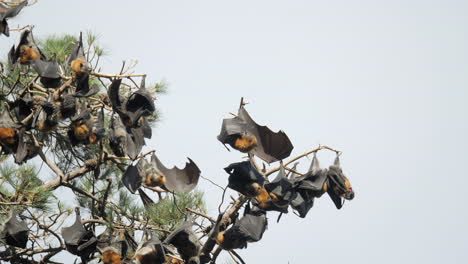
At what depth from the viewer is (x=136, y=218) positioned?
7.56 meters

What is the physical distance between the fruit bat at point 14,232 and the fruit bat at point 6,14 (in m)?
2.21

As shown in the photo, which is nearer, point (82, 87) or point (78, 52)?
point (82, 87)

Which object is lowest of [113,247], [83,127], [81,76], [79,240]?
[79,240]

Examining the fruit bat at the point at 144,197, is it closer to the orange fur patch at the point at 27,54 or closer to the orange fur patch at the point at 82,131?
the orange fur patch at the point at 82,131

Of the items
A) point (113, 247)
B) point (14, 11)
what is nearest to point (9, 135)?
point (113, 247)

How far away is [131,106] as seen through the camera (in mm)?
8031

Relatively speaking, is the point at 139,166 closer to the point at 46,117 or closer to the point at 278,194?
the point at 46,117

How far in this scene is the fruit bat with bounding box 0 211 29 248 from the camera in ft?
25.0

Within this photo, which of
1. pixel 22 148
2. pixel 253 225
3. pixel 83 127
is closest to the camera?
pixel 253 225

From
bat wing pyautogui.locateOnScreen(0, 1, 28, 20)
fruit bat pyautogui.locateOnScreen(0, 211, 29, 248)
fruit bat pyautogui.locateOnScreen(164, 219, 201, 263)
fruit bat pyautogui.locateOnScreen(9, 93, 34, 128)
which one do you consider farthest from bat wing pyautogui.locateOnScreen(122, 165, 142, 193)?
bat wing pyautogui.locateOnScreen(0, 1, 28, 20)

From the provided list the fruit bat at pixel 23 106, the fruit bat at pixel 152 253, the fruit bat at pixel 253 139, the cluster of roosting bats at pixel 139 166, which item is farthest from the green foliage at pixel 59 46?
the fruit bat at pixel 152 253

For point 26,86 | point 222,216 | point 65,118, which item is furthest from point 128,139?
point 222,216

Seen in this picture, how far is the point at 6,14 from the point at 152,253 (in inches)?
142

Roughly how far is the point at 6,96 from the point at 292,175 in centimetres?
350
